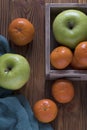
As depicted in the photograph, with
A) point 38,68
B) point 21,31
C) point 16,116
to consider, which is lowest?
point 16,116

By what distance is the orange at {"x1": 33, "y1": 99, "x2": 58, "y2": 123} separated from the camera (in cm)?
82

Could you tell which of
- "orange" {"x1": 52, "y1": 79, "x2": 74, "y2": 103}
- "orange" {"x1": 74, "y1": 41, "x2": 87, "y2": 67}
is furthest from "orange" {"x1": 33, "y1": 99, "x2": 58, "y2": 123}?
"orange" {"x1": 74, "y1": 41, "x2": 87, "y2": 67}

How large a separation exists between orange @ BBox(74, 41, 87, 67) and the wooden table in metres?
0.11

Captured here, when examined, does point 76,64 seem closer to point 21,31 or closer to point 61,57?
point 61,57

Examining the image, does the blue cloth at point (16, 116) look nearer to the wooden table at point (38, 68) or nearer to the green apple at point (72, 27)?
the wooden table at point (38, 68)

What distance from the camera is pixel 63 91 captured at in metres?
0.83

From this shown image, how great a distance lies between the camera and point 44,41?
92 centimetres

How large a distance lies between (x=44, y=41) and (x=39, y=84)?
0.43ft

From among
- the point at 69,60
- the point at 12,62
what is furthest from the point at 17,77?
the point at 69,60

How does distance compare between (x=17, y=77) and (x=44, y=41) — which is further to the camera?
(x=44, y=41)

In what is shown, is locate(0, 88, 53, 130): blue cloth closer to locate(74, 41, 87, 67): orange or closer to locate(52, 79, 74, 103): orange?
locate(52, 79, 74, 103): orange

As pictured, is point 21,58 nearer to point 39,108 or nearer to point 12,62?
point 12,62

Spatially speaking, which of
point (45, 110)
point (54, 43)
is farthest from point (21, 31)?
point (45, 110)

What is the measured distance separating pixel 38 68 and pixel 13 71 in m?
0.11
